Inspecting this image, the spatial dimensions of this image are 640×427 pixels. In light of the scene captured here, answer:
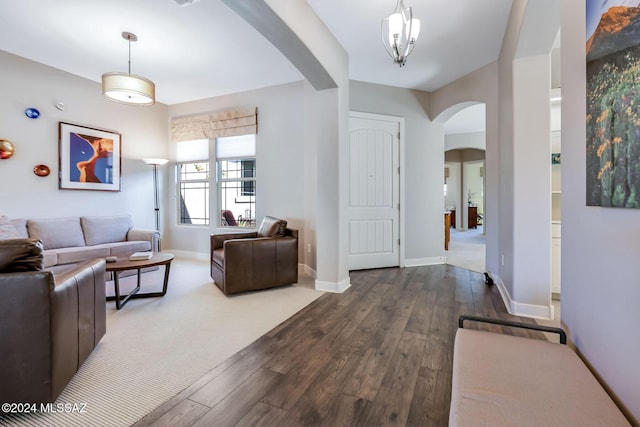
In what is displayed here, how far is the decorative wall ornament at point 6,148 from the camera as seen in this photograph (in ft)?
11.3

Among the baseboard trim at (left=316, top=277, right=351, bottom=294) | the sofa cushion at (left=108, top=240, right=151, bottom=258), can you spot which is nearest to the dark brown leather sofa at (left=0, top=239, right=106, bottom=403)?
the baseboard trim at (left=316, top=277, right=351, bottom=294)

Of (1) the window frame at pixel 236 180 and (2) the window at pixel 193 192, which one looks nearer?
(1) the window frame at pixel 236 180

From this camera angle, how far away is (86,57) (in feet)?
11.9

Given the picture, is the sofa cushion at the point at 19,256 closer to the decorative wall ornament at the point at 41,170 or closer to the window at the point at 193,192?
the decorative wall ornament at the point at 41,170

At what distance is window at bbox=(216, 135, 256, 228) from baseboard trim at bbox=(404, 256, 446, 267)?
268 cm

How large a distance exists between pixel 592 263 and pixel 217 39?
3.79 metres

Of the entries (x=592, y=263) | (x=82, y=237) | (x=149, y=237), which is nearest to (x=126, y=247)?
(x=149, y=237)

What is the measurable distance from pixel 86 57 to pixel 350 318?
179 inches

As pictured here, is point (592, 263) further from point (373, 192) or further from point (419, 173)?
point (419, 173)

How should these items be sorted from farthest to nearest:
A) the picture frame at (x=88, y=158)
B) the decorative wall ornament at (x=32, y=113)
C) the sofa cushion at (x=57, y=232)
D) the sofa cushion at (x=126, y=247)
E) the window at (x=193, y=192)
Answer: the window at (x=193, y=192) < the picture frame at (x=88, y=158) < the sofa cushion at (x=126, y=247) < the decorative wall ornament at (x=32, y=113) < the sofa cushion at (x=57, y=232)

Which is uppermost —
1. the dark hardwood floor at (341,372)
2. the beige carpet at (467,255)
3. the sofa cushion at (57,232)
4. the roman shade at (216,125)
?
the roman shade at (216,125)

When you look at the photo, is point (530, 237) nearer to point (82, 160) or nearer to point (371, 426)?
point (371, 426)

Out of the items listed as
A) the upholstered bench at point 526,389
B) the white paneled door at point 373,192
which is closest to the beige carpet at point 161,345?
the white paneled door at point 373,192

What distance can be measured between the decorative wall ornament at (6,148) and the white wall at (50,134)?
0.07 m
